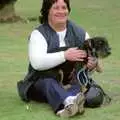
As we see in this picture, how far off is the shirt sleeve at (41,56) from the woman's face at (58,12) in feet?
0.93

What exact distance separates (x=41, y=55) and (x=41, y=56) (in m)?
0.02

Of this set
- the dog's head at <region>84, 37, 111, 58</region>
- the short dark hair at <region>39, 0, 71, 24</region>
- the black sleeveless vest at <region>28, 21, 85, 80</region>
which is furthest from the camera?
the short dark hair at <region>39, 0, 71, 24</region>

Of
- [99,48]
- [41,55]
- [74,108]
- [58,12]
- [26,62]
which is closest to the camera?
[74,108]

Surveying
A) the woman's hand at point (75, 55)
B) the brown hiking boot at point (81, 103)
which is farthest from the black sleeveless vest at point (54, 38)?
the brown hiking boot at point (81, 103)

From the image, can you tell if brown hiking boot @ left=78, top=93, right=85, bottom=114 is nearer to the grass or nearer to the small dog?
the grass

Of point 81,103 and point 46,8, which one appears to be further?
point 46,8

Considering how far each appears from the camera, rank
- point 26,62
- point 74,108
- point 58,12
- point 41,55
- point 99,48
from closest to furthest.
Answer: point 74,108 → point 99,48 → point 41,55 → point 58,12 → point 26,62

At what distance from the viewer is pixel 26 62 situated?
9.70 m

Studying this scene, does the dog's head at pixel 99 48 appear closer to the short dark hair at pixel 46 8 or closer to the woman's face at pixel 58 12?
the woman's face at pixel 58 12

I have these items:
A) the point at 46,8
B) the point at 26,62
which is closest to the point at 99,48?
the point at 46,8

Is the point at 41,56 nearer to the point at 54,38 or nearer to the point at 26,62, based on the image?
the point at 54,38

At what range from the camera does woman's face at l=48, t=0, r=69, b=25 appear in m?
6.36

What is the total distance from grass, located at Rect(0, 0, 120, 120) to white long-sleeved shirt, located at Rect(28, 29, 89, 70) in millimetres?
517

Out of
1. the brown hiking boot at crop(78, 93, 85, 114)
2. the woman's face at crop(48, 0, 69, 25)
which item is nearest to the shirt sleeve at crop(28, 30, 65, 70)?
the woman's face at crop(48, 0, 69, 25)
